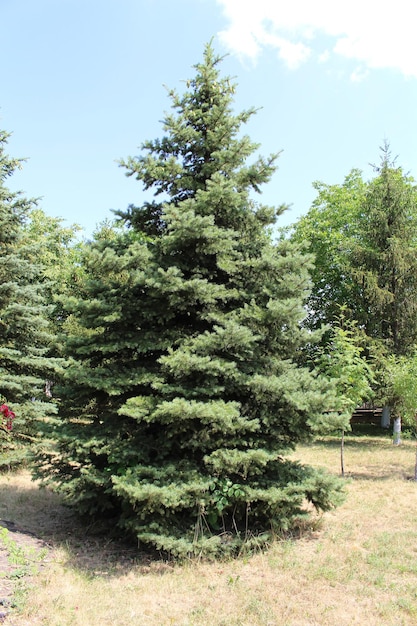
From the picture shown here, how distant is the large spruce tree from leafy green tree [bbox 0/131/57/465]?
343 cm

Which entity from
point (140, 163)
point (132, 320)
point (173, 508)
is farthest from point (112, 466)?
point (140, 163)

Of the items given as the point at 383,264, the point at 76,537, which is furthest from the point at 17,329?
the point at 383,264

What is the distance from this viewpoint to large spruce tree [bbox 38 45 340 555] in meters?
5.69

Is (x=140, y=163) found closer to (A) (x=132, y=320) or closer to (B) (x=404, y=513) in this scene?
(A) (x=132, y=320)

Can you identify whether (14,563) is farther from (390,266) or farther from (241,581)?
(390,266)

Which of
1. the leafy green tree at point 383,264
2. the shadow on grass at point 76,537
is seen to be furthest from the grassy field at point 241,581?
Answer: the leafy green tree at point 383,264

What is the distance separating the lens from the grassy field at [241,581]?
4.29 metres

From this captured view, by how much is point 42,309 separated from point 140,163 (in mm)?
5195

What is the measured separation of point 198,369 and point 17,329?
6715mm

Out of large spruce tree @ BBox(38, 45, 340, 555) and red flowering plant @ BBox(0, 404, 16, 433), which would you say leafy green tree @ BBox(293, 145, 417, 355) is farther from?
red flowering plant @ BBox(0, 404, 16, 433)

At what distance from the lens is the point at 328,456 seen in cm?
1527

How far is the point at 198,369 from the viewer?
575 cm

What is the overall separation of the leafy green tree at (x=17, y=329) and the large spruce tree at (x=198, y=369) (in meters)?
3.43

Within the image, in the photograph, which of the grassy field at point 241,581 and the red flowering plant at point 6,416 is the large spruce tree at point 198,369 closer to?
the grassy field at point 241,581
